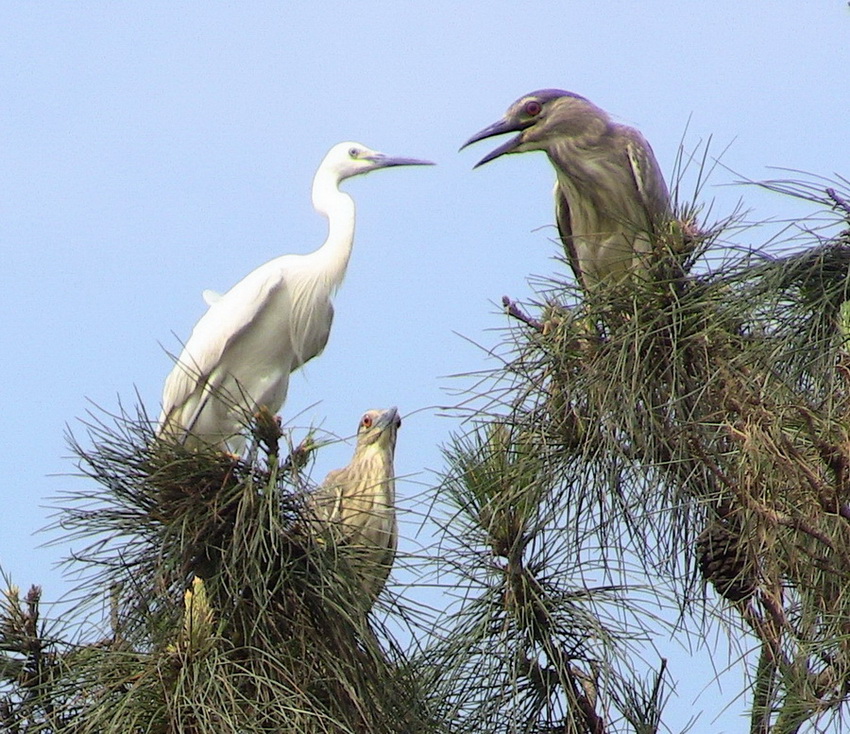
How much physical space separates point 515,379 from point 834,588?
2.09 feet

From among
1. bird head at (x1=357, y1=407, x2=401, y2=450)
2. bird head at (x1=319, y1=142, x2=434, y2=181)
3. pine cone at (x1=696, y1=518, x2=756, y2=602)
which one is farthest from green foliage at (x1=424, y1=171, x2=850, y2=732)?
bird head at (x1=319, y1=142, x2=434, y2=181)

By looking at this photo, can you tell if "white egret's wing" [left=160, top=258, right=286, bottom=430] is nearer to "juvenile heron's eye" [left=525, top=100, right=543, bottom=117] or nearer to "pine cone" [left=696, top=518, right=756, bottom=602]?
"juvenile heron's eye" [left=525, top=100, right=543, bottom=117]

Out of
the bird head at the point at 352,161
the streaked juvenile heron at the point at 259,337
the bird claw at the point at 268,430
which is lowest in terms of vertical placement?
the bird claw at the point at 268,430

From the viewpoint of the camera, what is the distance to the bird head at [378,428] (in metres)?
3.68

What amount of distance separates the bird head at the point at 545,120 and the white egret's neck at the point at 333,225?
0.64 metres

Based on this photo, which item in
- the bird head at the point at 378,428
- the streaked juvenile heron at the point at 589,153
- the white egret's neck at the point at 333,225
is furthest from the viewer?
the white egret's neck at the point at 333,225

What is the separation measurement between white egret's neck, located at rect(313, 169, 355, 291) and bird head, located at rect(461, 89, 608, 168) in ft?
2.10

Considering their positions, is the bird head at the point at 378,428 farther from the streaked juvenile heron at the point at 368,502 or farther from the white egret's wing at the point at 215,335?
the white egret's wing at the point at 215,335

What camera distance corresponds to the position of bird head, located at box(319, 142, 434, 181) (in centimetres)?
453

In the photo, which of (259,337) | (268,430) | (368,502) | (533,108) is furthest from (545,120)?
(268,430)

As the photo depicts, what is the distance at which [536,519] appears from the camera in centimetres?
272

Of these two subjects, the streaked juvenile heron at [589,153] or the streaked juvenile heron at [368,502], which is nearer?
the streaked juvenile heron at [368,502]

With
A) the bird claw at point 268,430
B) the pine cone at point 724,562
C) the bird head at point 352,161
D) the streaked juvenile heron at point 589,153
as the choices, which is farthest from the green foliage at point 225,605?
the bird head at point 352,161

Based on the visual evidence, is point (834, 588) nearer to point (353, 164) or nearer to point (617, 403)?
point (617, 403)
